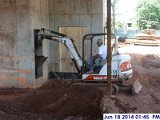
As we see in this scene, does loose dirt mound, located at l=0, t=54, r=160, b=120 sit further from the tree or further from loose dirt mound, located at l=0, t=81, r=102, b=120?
the tree

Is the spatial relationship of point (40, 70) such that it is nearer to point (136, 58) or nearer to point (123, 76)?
Result: point (123, 76)

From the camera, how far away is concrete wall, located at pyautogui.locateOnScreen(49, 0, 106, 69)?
16.7 m

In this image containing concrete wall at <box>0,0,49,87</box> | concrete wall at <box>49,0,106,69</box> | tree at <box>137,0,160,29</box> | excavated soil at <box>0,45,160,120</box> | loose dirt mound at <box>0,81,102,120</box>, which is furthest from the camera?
tree at <box>137,0,160,29</box>

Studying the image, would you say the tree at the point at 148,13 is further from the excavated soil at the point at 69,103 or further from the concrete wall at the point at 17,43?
the concrete wall at the point at 17,43

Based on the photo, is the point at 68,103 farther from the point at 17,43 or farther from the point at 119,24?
the point at 119,24

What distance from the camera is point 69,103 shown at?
11.4 meters

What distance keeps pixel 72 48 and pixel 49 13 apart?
A: 3747 millimetres

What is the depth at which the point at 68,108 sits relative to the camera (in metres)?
11.0

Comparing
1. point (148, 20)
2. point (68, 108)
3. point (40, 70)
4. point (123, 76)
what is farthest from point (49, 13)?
point (148, 20)

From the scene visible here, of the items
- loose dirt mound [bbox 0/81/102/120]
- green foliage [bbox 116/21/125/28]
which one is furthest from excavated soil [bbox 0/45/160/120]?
green foliage [bbox 116/21/125/28]

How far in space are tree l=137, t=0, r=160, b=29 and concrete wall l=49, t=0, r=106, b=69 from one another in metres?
31.8

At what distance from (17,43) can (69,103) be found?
397cm

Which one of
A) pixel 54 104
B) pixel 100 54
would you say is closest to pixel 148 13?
pixel 100 54

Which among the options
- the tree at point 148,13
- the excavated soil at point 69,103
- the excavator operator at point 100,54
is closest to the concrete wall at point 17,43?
the excavated soil at point 69,103
